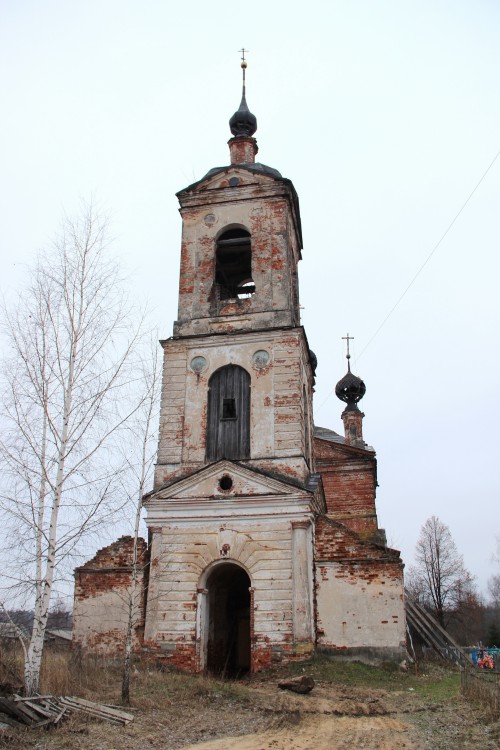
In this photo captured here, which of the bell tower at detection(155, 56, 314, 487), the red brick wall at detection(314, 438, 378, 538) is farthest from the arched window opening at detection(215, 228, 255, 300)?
the red brick wall at detection(314, 438, 378, 538)

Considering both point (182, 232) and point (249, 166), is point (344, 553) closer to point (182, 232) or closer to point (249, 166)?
point (182, 232)

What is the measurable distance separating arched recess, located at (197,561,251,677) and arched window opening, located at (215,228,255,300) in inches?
309

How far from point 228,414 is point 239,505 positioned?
2.46 m

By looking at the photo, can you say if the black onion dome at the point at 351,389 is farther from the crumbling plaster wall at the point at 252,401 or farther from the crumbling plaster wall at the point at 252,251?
the crumbling plaster wall at the point at 252,401

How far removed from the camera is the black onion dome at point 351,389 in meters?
30.6

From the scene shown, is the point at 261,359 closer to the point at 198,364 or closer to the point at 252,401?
the point at 252,401

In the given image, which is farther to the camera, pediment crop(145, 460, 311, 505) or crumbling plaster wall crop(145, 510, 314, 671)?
pediment crop(145, 460, 311, 505)

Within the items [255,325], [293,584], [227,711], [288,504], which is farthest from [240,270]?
[227,711]

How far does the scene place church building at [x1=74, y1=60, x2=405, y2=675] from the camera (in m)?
13.9

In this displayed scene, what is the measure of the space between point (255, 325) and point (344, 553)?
6.20 m

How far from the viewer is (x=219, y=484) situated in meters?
15.1

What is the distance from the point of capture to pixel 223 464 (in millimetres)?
15188

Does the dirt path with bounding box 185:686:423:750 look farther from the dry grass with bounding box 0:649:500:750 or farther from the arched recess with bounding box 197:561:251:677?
the arched recess with bounding box 197:561:251:677

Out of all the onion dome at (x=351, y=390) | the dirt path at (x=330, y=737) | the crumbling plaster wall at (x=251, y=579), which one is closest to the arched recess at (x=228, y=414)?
the crumbling plaster wall at (x=251, y=579)
